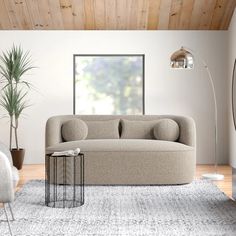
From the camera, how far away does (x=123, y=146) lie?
613 centimetres

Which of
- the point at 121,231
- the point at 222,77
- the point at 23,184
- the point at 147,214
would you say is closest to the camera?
the point at 121,231

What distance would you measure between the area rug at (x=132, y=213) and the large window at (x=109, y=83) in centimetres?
271

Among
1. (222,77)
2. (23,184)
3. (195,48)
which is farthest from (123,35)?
(23,184)

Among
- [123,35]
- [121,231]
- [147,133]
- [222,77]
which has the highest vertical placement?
[123,35]

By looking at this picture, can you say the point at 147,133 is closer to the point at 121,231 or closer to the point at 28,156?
the point at 28,156

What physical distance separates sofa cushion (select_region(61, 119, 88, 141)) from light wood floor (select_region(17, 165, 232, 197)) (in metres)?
0.70

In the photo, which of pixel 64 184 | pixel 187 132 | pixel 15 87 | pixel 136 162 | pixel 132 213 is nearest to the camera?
pixel 132 213

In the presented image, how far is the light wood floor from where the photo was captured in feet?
20.3

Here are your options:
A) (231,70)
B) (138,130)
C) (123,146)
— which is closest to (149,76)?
(231,70)

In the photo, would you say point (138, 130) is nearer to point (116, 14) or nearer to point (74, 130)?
point (74, 130)

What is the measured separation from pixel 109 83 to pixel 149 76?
0.62 m

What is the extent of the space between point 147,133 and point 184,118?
19.5 inches

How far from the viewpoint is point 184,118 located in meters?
6.67

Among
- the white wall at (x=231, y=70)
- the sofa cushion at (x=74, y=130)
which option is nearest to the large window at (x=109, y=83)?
the white wall at (x=231, y=70)
